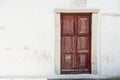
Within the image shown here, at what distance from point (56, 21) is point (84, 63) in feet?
5.02

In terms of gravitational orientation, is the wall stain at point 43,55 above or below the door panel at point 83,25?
below

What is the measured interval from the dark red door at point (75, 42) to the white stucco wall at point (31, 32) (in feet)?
1.27

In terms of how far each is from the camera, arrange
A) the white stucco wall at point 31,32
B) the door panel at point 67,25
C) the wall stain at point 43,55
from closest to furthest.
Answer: the white stucco wall at point 31,32 < the wall stain at point 43,55 < the door panel at point 67,25

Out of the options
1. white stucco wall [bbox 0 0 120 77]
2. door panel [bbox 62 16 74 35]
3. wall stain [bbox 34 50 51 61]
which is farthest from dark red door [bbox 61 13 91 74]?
wall stain [bbox 34 50 51 61]

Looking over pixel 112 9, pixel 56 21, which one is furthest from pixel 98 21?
pixel 56 21

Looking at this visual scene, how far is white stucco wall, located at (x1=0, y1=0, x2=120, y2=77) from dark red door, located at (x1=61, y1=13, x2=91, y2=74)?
0.39m

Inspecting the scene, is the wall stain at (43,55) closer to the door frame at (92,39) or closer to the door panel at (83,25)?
the door frame at (92,39)

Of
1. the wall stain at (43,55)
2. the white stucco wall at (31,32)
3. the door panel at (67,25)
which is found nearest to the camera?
the white stucco wall at (31,32)

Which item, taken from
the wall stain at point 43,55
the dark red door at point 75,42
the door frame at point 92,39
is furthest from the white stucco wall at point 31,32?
the dark red door at point 75,42

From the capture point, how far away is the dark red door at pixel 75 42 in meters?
10.8

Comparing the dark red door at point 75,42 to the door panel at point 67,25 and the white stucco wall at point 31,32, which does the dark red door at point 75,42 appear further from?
the white stucco wall at point 31,32

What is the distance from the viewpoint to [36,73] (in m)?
10.5

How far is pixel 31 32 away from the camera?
10.4m

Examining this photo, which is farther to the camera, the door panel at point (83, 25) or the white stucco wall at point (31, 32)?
the door panel at point (83, 25)
